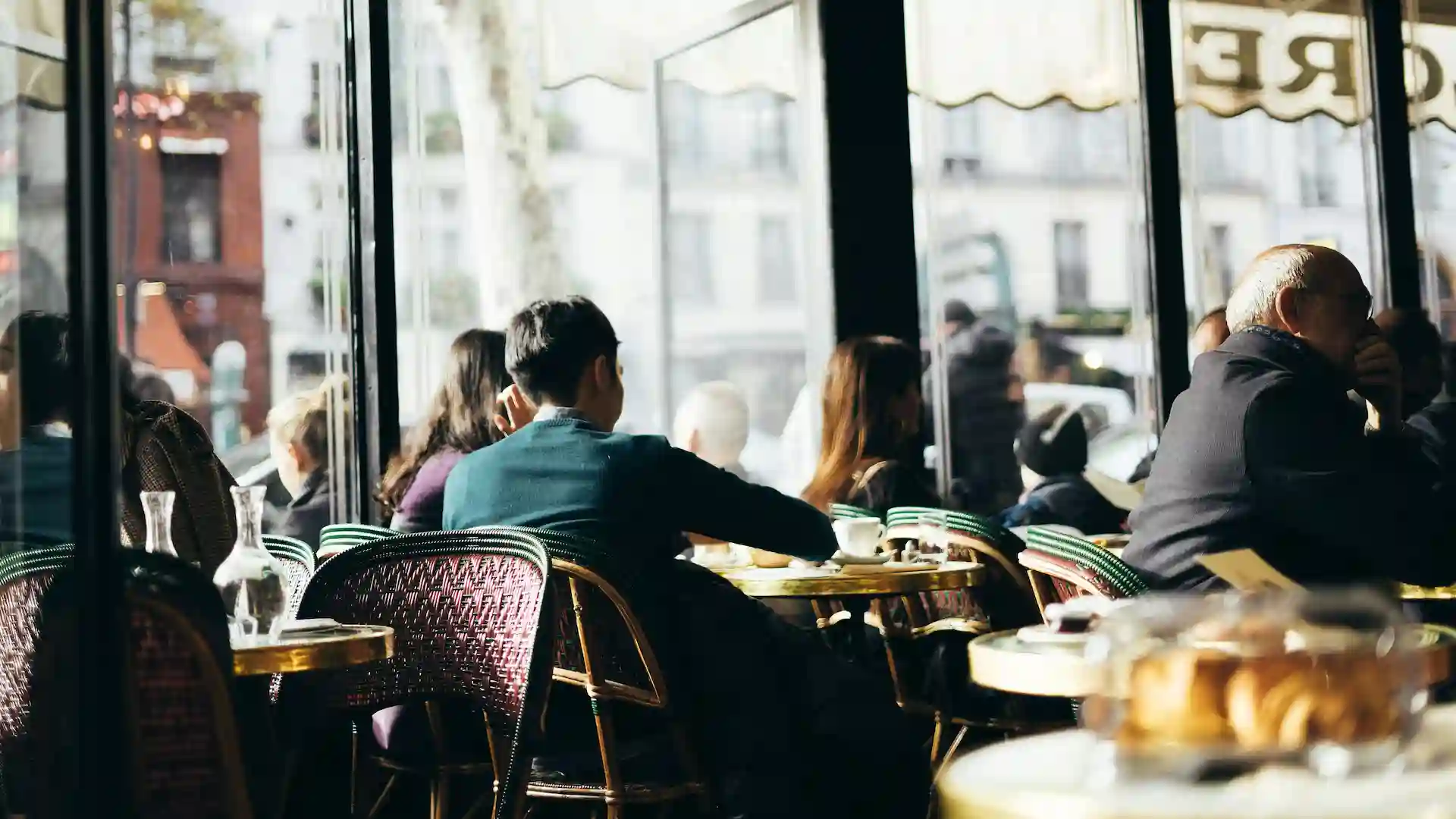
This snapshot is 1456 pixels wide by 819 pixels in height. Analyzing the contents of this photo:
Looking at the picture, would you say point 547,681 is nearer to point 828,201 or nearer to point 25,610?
point 25,610

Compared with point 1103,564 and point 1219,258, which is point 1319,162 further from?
point 1103,564

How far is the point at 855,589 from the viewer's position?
345cm

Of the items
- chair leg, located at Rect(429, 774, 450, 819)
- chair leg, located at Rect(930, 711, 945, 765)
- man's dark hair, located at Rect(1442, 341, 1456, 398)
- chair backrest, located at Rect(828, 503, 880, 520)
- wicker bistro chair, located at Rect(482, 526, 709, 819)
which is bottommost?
chair leg, located at Rect(930, 711, 945, 765)

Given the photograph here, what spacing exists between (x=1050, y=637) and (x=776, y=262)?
14.5 feet

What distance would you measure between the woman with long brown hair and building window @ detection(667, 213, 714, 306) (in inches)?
52.1

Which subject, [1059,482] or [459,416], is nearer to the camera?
[459,416]

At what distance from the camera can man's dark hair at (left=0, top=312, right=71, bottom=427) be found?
1.01m

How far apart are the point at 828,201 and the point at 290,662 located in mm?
4104

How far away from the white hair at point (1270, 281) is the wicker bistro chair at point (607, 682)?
1.17 metres

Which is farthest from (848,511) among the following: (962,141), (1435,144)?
(1435,144)

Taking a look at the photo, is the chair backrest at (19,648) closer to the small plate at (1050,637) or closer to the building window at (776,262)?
the small plate at (1050,637)

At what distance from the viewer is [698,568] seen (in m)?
2.95

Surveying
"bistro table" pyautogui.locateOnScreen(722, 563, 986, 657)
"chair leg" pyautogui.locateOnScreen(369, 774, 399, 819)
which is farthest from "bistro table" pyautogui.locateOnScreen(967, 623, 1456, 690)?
"chair leg" pyautogui.locateOnScreen(369, 774, 399, 819)

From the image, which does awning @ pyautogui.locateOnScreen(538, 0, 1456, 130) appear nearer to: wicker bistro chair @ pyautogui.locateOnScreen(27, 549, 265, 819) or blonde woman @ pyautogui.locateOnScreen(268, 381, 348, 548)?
blonde woman @ pyautogui.locateOnScreen(268, 381, 348, 548)
